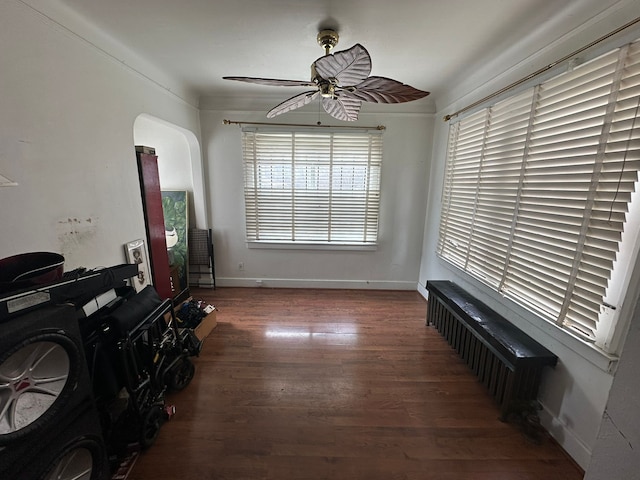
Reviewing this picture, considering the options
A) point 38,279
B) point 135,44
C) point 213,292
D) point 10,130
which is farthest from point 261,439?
point 135,44

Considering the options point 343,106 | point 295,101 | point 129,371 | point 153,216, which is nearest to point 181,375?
point 129,371

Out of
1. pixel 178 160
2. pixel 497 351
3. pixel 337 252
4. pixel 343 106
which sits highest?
pixel 343 106

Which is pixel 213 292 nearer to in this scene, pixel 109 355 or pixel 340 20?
pixel 109 355

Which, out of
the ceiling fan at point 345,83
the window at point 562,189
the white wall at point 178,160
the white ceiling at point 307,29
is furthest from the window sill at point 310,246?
the white ceiling at point 307,29

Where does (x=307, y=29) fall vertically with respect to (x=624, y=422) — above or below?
above

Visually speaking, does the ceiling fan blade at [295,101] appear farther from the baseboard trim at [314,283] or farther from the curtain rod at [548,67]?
the baseboard trim at [314,283]

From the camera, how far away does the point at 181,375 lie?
1.92m

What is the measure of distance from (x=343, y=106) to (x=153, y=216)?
2.04 metres

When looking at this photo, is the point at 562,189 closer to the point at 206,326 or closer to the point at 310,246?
the point at 310,246

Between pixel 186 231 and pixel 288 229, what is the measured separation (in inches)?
54.3

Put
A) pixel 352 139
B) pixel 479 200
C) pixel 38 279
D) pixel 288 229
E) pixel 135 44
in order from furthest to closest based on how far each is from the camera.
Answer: pixel 288 229
pixel 352 139
pixel 479 200
pixel 135 44
pixel 38 279

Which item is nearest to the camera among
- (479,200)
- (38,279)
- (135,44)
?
(38,279)

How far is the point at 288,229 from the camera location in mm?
3605

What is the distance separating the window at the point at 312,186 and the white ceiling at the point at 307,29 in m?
1.00
